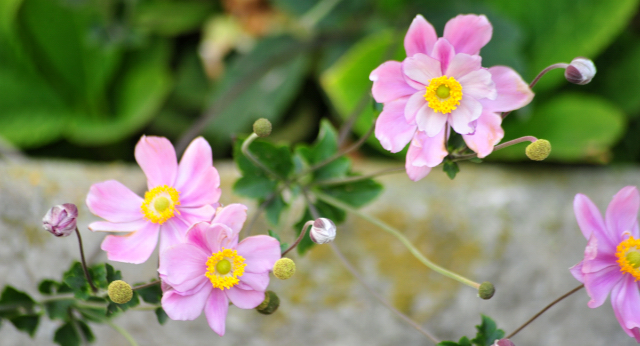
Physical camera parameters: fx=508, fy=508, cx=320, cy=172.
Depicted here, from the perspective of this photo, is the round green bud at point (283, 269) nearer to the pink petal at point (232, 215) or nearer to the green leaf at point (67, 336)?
the pink petal at point (232, 215)

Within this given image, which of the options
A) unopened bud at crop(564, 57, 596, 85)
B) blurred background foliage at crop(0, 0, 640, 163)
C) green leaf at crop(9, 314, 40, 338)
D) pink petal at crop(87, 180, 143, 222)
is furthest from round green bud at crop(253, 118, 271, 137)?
blurred background foliage at crop(0, 0, 640, 163)

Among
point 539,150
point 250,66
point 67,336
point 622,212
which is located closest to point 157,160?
point 67,336

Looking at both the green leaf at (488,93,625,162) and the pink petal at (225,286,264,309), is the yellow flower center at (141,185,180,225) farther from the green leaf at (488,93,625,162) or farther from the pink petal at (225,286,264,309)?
the green leaf at (488,93,625,162)

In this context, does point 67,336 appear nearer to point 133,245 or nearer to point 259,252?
point 133,245

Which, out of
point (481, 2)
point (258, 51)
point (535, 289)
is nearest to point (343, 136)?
point (535, 289)

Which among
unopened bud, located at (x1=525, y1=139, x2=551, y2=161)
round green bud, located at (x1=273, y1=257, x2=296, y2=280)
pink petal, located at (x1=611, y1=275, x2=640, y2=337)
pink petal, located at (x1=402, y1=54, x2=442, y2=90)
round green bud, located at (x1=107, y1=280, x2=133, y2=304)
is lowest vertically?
pink petal, located at (x1=611, y1=275, x2=640, y2=337)
